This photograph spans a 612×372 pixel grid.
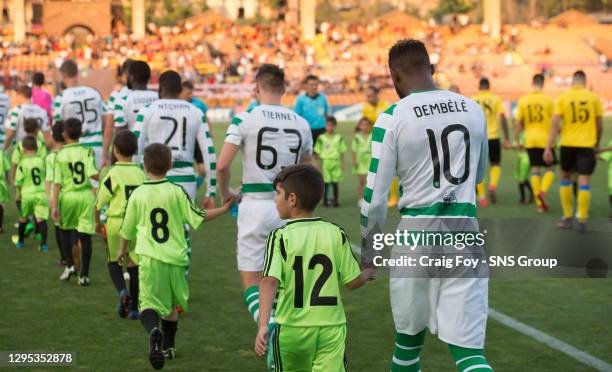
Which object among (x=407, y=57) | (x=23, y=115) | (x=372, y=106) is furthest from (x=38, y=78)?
(x=407, y=57)

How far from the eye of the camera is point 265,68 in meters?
7.31

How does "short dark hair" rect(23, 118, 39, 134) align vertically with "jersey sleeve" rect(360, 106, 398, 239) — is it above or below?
below

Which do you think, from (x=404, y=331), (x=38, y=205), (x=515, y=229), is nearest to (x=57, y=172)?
(x=38, y=205)

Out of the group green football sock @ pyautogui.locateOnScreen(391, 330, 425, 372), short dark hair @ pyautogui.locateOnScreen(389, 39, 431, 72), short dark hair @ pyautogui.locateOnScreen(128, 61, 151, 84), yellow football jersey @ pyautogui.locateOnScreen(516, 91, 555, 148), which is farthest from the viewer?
yellow football jersey @ pyautogui.locateOnScreen(516, 91, 555, 148)

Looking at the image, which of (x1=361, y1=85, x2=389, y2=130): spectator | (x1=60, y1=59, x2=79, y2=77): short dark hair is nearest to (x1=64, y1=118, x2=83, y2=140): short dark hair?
(x1=60, y1=59, x2=79, y2=77): short dark hair

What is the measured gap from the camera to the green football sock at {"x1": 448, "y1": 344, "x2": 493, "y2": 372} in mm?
4957

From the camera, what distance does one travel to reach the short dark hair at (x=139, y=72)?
10062 millimetres

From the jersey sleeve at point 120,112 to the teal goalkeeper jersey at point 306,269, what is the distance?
5915mm

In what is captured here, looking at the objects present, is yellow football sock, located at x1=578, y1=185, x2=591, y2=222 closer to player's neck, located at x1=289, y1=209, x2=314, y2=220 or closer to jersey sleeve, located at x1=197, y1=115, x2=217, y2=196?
jersey sleeve, located at x1=197, y1=115, x2=217, y2=196

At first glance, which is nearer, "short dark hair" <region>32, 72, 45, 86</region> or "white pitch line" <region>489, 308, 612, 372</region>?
"white pitch line" <region>489, 308, 612, 372</region>

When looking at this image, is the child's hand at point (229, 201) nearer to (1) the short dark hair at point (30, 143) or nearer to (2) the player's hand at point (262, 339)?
(2) the player's hand at point (262, 339)

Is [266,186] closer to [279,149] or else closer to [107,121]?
[279,149]

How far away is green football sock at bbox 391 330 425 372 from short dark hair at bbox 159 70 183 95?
13.6 ft

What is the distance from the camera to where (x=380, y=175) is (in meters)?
5.00
